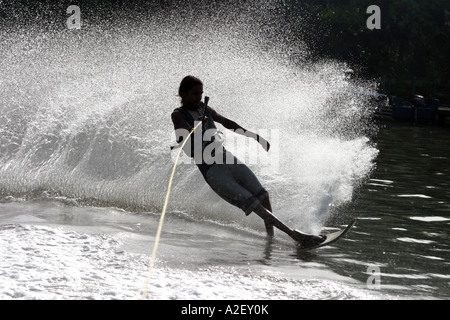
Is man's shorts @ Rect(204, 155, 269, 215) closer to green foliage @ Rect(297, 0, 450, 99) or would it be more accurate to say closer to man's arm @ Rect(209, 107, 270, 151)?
man's arm @ Rect(209, 107, 270, 151)

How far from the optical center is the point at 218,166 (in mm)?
7027

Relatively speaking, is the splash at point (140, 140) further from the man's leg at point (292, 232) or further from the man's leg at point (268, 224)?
the man's leg at point (292, 232)

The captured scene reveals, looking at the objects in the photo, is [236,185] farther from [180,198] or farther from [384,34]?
[384,34]

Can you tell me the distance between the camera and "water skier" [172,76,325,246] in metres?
6.90

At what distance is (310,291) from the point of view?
5031 mm

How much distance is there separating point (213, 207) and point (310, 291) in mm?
3486

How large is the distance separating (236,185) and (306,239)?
0.91 meters

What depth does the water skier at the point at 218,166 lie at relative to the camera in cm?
690

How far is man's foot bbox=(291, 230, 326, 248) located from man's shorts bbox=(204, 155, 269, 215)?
52cm

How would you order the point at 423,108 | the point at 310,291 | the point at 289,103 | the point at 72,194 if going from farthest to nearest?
the point at 423,108 < the point at 289,103 < the point at 72,194 < the point at 310,291

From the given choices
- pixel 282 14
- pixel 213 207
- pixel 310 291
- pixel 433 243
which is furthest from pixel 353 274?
pixel 282 14

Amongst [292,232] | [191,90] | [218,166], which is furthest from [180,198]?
[292,232]
